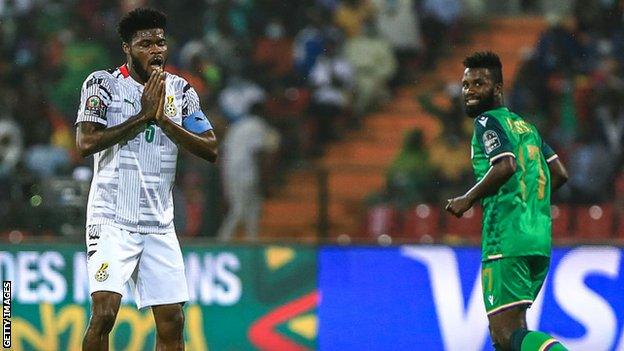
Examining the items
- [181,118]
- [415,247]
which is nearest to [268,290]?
[415,247]

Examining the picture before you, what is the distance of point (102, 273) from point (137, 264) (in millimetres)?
245

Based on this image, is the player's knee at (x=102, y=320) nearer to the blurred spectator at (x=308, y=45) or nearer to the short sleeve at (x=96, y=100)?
the short sleeve at (x=96, y=100)

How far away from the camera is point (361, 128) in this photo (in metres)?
14.5

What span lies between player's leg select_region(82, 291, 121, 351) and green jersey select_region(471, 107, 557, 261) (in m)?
1.93

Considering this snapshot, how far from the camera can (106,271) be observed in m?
6.48

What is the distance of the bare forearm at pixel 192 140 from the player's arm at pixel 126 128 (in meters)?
0.11

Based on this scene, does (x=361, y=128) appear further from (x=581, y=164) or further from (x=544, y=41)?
(x=581, y=164)

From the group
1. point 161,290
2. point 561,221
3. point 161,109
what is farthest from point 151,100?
point 561,221

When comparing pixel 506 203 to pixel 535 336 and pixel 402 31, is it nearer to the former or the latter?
pixel 535 336

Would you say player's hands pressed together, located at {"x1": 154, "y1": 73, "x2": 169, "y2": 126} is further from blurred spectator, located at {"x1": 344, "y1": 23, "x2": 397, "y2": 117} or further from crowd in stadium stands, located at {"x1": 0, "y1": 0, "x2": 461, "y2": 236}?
blurred spectator, located at {"x1": 344, "y1": 23, "x2": 397, "y2": 117}

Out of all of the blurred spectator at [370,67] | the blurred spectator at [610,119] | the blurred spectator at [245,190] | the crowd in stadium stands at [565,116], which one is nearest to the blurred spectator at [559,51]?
the crowd in stadium stands at [565,116]

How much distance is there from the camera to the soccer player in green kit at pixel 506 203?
675cm

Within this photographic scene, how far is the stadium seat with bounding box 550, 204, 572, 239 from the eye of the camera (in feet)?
35.0

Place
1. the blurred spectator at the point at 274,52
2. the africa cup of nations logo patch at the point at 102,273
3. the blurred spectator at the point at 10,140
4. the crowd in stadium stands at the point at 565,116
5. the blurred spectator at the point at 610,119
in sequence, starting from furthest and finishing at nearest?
the blurred spectator at the point at 274,52
the blurred spectator at the point at 10,140
the blurred spectator at the point at 610,119
the crowd in stadium stands at the point at 565,116
the africa cup of nations logo patch at the point at 102,273
